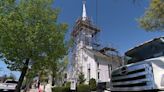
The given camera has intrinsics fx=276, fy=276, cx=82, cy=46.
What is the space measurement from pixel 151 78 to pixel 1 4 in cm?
2214

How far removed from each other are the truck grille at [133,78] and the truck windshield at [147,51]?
2.82 ft

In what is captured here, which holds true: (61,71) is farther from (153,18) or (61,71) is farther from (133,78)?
(133,78)

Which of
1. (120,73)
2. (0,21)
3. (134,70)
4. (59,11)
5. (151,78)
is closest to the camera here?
(151,78)

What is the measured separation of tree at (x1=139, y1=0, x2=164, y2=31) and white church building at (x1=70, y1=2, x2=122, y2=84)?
28.1m

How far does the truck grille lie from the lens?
621 centimetres

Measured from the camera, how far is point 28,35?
24.3m

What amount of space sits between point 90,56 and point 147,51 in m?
45.6

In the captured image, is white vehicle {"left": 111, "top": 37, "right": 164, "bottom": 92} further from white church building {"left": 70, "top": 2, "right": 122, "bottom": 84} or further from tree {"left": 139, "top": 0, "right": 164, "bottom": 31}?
white church building {"left": 70, "top": 2, "right": 122, "bottom": 84}

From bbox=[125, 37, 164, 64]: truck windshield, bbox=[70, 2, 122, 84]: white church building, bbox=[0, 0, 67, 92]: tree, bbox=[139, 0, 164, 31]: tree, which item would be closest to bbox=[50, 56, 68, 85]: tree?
bbox=[70, 2, 122, 84]: white church building

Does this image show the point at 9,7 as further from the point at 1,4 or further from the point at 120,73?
the point at 120,73

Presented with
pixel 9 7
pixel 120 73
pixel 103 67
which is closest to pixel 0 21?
pixel 9 7

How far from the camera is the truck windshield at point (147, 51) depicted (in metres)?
7.30

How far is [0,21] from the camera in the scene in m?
24.2

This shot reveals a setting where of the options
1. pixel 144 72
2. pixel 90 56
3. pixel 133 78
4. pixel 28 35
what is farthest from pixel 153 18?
pixel 90 56
